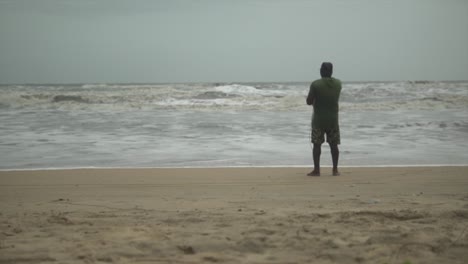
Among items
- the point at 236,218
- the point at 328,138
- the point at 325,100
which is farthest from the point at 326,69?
the point at 236,218

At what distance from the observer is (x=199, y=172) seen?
20.4ft

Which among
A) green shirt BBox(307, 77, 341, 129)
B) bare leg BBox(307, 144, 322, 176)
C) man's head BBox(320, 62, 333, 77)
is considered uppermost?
man's head BBox(320, 62, 333, 77)

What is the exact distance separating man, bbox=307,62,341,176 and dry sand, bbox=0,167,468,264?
36 centimetres

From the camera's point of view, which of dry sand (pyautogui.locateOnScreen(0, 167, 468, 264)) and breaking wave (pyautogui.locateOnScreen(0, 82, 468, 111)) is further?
breaking wave (pyautogui.locateOnScreen(0, 82, 468, 111))

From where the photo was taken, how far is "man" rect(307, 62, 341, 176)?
19.3 feet

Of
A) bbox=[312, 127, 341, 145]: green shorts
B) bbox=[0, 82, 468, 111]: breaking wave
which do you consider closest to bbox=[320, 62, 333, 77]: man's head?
bbox=[312, 127, 341, 145]: green shorts

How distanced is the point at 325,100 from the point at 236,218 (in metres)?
2.68

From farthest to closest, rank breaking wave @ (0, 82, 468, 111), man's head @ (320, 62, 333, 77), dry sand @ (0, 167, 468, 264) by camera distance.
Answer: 1. breaking wave @ (0, 82, 468, 111)
2. man's head @ (320, 62, 333, 77)
3. dry sand @ (0, 167, 468, 264)

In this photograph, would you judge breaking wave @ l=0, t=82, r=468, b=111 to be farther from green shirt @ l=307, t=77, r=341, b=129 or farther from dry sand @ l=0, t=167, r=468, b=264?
dry sand @ l=0, t=167, r=468, b=264

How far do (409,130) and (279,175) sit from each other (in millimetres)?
6956

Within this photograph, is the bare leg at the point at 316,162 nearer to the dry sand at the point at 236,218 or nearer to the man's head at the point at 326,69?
the dry sand at the point at 236,218

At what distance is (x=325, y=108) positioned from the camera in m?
5.91

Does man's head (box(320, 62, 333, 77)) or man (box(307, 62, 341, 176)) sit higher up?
man's head (box(320, 62, 333, 77))

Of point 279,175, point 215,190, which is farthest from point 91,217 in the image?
point 279,175
